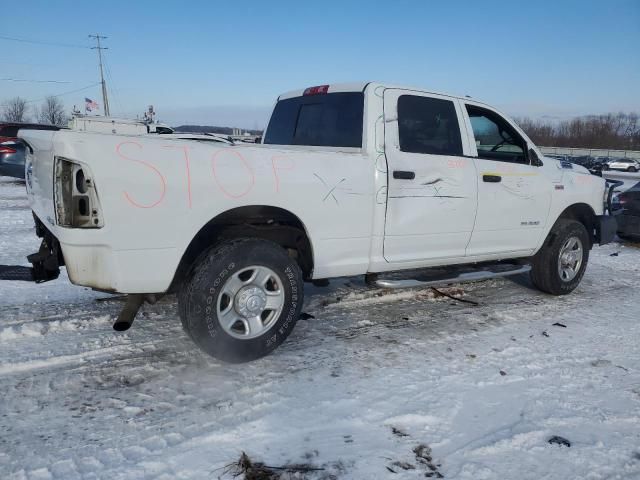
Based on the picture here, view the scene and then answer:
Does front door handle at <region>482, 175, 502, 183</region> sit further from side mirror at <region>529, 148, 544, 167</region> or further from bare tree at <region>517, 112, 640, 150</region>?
bare tree at <region>517, 112, 640, 150</region>

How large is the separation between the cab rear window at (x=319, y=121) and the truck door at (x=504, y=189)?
1202mm

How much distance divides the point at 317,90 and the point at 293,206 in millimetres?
1649

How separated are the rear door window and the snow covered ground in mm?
1591

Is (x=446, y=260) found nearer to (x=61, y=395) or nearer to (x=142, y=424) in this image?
(x=142, y=424)

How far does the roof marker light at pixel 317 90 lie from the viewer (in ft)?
14.8

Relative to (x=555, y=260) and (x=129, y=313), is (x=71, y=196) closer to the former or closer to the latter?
(x=129, y=313)

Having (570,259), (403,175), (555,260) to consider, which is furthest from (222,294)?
(570,259)

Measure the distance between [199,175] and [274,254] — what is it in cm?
77

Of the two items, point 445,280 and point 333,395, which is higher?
point 445,280

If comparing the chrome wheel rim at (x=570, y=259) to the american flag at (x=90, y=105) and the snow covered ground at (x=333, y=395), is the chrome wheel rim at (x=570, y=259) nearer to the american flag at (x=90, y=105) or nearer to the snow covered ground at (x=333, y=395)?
the snow covered ground at (x=333, y=395)

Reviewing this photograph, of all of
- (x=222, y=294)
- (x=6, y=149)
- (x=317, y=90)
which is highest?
(x=317, y=90)

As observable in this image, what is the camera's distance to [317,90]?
459 centimetres

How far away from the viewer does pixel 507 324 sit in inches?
177

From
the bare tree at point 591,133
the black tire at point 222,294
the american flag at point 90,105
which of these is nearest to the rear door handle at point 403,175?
the black tire at point 222,294
